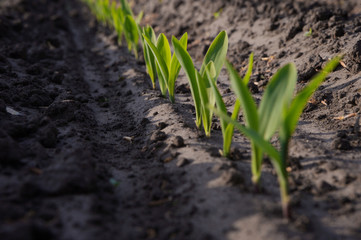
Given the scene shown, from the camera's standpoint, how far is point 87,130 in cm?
256

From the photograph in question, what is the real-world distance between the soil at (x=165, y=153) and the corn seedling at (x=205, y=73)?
0.18 meters

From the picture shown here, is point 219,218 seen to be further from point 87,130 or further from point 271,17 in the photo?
point 271,17

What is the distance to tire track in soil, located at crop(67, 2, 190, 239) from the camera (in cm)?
156

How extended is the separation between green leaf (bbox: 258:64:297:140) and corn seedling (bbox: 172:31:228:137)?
48 cm

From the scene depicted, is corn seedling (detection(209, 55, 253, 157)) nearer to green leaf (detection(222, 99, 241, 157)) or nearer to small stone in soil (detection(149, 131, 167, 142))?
green leaf (detection(222, 99, 241, 157))

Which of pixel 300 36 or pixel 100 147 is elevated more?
pixel 300 36

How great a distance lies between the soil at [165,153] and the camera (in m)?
1.51

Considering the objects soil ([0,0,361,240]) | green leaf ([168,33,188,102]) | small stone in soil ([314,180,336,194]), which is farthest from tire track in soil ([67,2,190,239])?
small stone in soil ([314,180,336,194])

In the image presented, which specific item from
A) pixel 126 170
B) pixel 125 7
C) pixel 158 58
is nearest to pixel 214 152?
pixel 126 170

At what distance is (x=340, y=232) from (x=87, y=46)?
17.0ft

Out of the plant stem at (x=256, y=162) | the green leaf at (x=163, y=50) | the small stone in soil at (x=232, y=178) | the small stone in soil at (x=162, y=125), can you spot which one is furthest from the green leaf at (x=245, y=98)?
the green leaf at (x=163, y=50)

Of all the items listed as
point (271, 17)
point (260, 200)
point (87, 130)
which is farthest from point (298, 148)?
point (271, 17)

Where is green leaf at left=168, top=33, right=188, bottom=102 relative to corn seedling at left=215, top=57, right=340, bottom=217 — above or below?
above

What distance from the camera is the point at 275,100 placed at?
1.58m
